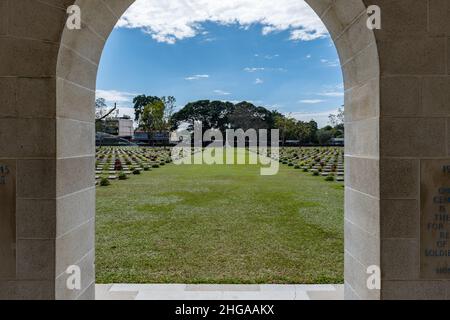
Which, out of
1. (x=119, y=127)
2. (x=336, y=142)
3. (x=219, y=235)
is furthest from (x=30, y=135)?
(x=336, y=142)

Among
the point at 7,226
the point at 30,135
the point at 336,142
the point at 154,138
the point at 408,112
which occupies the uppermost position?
the point at 154,138

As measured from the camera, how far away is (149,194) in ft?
45.5

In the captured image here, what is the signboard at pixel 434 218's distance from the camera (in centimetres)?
314

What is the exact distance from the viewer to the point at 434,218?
3148 mm

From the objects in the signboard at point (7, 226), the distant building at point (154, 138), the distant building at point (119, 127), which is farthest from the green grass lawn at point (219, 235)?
the distant building at point (119, 127)

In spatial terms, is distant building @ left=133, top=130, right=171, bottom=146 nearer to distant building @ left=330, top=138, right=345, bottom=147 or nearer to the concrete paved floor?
distant building @ left=330, top=138, right=345, bottom=147

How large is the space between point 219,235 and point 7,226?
557 cm

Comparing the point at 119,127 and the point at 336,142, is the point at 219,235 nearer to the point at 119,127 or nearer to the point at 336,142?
the point at 336,142

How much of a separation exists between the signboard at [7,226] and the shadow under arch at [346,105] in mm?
454

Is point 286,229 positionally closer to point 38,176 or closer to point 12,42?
point 38,176

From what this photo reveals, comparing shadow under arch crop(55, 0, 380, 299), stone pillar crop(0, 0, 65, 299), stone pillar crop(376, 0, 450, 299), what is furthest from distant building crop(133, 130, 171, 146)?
stone pillar crop(376, 0, 450, 299)

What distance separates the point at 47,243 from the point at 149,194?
1087 centimetres

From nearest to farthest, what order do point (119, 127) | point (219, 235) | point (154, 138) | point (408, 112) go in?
point (408, 112), point (219, 235), point (154, 138), point (119, 127)
